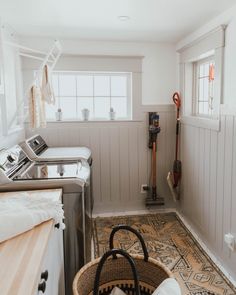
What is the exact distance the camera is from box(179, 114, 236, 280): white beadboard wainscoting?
226 cm

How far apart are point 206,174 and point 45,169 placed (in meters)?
1.53

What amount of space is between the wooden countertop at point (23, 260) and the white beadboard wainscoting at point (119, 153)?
6.93 feet

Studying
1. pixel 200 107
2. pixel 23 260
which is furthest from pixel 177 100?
pixel 23 260

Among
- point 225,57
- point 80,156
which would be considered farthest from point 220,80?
point 80,156

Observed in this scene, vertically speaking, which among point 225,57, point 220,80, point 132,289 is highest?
point 225,57

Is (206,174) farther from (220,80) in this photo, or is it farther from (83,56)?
(83,56)

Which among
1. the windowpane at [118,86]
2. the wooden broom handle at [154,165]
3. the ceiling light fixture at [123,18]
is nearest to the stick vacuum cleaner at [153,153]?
the wooden broom handle at [154,165]

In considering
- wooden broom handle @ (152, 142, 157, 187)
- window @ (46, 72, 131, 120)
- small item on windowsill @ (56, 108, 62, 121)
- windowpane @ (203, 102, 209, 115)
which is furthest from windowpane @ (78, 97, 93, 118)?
windowpane @ (203, 102, 209, 115)

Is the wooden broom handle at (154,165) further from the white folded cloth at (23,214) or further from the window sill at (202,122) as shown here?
the white folded cloth at (23,214)

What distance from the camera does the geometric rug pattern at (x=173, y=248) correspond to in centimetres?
218

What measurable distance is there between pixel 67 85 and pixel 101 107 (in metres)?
0.49

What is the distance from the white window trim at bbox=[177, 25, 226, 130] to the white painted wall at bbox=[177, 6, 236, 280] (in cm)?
5

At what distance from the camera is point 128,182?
3.54 m

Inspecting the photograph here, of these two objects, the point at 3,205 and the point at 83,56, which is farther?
the point at 83,56
